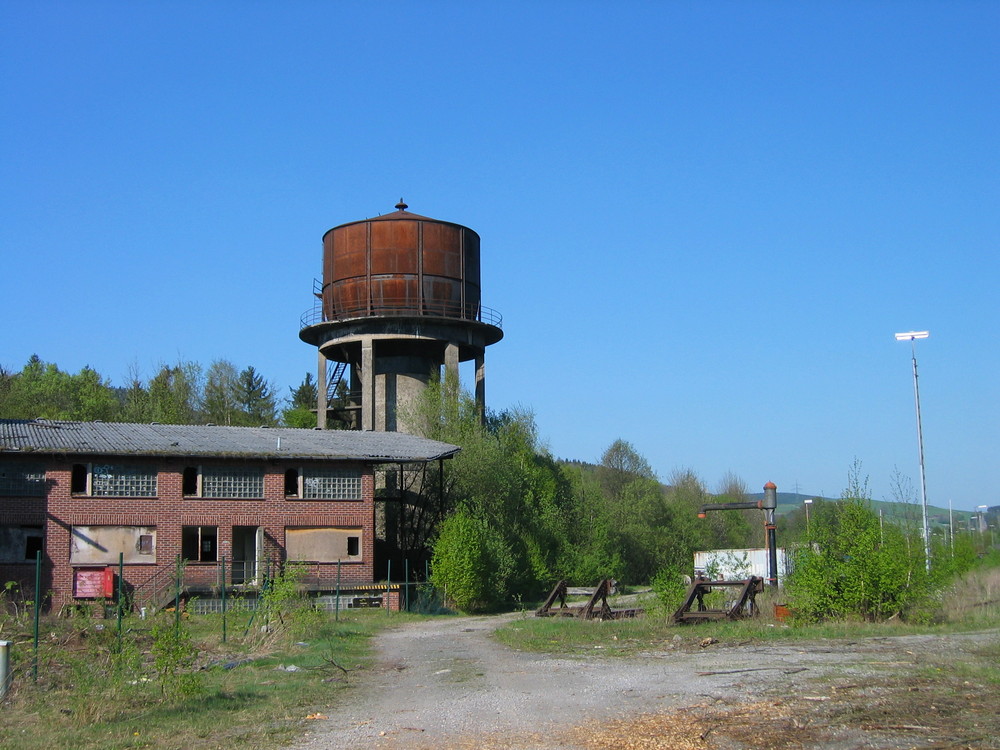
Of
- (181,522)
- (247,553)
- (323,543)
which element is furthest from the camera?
(247,553)

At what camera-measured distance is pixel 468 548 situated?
32844 millimetres

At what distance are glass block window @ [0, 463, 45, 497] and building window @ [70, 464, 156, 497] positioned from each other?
0.91m

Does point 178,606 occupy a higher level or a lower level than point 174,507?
lower

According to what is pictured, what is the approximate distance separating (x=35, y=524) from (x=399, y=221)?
66.9 feet

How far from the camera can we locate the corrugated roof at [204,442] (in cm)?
3216

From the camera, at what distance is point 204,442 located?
34.8 metres

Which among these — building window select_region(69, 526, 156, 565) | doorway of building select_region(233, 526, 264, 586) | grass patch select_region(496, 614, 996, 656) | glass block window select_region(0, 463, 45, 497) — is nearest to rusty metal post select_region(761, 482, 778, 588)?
grass patch select_region(496, 614, 996, 656)

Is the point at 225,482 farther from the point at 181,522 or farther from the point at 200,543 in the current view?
the point at 200,543

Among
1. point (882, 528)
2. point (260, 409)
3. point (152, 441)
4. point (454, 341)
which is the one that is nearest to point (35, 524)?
point (152, 441)

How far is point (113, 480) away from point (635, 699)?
24.1 metres

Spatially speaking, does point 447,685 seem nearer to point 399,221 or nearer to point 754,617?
point 754,617

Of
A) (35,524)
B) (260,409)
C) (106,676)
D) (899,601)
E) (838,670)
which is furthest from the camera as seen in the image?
(260,409)

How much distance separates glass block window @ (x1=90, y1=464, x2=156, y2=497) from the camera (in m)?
32.3

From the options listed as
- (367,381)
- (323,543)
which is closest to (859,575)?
(323,543)
